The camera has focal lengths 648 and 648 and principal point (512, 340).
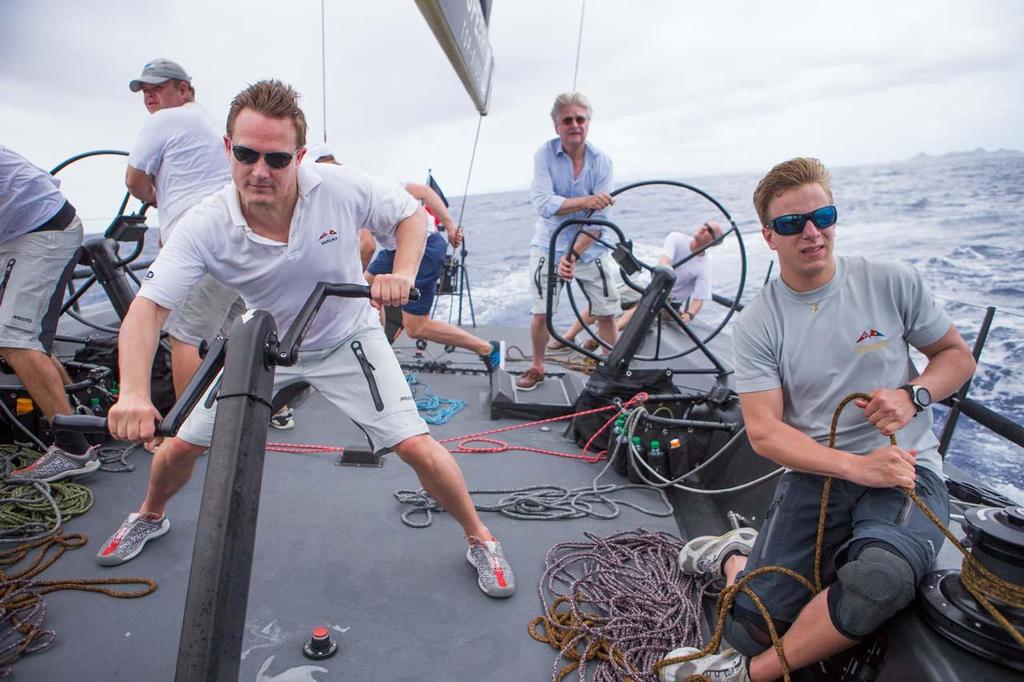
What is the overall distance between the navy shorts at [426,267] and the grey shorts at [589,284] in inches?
20.6

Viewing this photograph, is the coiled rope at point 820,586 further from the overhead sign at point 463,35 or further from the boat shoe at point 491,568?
the overhead sign at point 463,35

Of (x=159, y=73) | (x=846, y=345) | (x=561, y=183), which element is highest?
(x=159, y=73)

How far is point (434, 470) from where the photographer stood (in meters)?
1.79

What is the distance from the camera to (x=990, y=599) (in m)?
1.09

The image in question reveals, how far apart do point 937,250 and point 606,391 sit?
6182 mm

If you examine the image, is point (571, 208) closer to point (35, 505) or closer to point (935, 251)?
point (35, 505)

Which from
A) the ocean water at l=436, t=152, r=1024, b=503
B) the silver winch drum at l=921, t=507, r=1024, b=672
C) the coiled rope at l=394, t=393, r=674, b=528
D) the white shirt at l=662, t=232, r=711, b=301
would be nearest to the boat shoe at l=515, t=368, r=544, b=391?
the coiled rope at l=394, t=393, r=674, b=528

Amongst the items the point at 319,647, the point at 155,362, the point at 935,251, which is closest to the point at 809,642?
the point at 319,647

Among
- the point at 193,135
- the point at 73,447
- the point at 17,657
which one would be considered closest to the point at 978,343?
the point at 17,657

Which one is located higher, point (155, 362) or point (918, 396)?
point (918, 396)

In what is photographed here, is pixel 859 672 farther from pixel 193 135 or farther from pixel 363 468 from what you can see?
pixel 193 135

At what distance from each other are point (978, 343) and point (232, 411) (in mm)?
2041

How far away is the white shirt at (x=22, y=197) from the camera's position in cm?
241

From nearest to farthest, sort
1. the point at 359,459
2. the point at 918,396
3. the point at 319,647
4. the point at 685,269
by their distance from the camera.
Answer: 1. the point at 918,396
2. the point at 319,647
3. the point at 359,459
4. the point at 685,269
